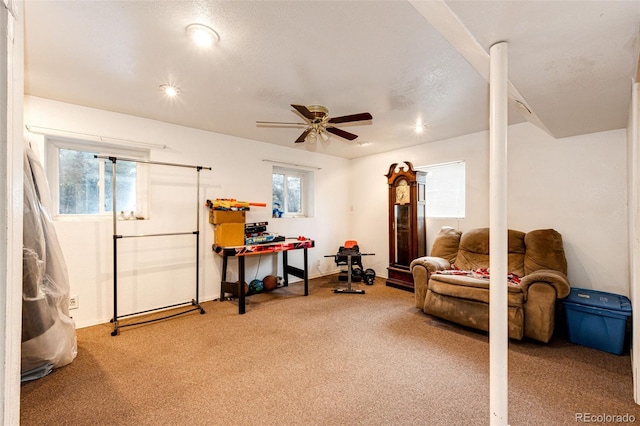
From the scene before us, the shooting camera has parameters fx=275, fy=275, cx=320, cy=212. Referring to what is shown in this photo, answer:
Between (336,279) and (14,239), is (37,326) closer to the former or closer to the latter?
(14,239)

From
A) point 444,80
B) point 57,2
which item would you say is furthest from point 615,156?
point 57,2

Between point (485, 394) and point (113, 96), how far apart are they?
12.9 feet

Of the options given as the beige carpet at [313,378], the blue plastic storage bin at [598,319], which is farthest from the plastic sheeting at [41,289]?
the blue plastic storage bin at [598,319]

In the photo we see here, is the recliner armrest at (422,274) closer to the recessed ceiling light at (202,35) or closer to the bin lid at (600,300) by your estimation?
the bin lid at (600,300)

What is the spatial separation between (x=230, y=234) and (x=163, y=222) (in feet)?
2.70

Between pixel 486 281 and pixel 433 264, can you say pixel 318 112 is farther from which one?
pixel 486 281

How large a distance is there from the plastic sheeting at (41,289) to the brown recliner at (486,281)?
131 inches

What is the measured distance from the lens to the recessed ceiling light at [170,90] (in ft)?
8.00

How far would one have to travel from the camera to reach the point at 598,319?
2.39m

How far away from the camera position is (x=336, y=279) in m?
4.85

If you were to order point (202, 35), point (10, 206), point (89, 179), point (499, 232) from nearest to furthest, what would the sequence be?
point (10, 206)
point (499, 232)
point (202, 35)
point (89, 179)

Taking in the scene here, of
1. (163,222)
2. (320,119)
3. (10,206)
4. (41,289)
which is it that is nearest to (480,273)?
(320,119)

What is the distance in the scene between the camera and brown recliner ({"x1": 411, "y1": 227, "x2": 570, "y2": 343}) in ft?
7.97

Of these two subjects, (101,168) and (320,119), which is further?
(101,168)
